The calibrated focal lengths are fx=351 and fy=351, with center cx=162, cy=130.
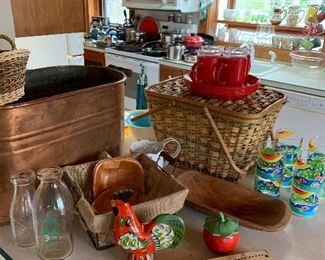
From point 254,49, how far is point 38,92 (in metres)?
2.35

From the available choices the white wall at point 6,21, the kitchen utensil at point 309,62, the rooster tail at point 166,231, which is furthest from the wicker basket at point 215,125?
the kitchen utensil at point 309,62

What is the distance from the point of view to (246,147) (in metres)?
0.90

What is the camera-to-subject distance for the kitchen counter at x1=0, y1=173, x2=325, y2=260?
2.32 ft

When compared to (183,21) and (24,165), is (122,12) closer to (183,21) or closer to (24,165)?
(183,21)

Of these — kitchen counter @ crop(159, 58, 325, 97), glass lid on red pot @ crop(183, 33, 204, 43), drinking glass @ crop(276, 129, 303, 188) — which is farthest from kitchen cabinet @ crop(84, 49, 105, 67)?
drinking glass @ crop(276, 129, 303, 188)

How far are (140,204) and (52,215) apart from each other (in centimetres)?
19

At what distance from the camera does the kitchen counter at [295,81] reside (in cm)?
216

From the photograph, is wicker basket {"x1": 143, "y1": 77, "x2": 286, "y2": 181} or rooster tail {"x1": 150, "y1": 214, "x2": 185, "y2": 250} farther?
wicker basket {"x1": 143, "y1": 77, "x2": 286, "y2": 181}

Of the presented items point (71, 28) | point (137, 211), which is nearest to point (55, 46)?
point (71, 28)

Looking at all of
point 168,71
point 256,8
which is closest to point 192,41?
point 168,71

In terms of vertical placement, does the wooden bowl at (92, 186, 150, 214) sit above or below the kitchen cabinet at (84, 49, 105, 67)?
above

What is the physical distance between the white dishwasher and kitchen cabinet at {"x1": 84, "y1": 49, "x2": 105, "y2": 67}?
1909mm

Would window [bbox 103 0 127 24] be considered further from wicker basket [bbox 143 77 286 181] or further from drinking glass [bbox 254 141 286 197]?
drinking glass [bbox 254 141 286 197]

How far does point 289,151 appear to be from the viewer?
0.91 meters
